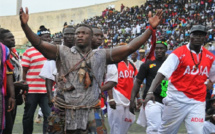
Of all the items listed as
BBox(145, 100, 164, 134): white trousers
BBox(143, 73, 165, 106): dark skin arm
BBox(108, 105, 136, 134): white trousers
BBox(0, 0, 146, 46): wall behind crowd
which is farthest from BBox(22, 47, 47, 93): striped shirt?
BBox(0, 0, 146, 46): wall behind crowd

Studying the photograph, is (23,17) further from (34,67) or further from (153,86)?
(34,67)

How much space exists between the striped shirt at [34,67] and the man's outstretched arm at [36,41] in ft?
10.8

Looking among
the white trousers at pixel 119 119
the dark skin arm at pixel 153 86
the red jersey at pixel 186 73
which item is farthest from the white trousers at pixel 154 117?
the dark skin arm at pixel 153 86

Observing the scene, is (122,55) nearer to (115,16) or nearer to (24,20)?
(24,20)

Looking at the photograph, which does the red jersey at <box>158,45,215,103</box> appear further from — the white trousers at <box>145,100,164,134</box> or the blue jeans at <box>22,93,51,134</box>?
the blue jeans at <box>22,93,51,134</box>

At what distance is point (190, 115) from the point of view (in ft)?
19.7

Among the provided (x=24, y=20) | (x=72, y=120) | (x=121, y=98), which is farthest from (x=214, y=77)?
(x=24, y=20)

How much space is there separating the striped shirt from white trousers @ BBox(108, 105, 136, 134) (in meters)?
1.34

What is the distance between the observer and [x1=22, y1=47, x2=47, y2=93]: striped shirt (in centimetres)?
781

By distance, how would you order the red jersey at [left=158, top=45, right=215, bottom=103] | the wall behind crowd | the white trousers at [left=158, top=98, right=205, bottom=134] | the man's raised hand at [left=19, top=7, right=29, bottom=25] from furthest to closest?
the wall behind crowd → the red jersey at [left=158, top=45, right=215, bottom=103] → the white trousers at [left=158, top=98, right=205, bottom=134] → the man's raised hand at [left=19, top=7, right=29, bottom=25]

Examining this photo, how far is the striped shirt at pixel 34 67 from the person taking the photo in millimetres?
7806

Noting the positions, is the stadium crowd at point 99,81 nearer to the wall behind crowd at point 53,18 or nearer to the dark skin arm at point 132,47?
the dark skin arm at point 132,47

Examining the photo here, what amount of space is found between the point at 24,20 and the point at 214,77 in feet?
10.7

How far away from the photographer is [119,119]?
25.8 ft
